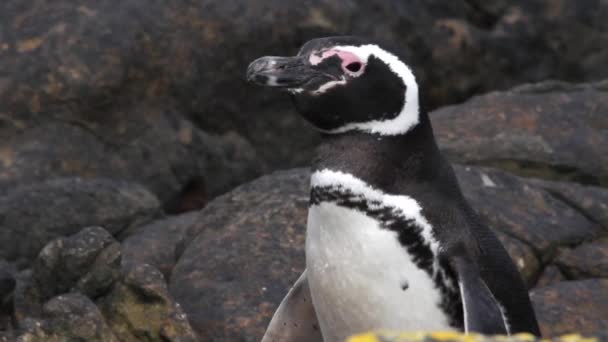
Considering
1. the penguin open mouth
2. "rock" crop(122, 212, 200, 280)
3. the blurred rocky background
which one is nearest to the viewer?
the penguin open mouth

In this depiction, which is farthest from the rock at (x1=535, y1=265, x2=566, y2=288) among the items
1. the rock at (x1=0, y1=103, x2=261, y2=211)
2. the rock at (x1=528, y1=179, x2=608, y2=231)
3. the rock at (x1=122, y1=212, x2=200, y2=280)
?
the rock at (x1=0, y1=103, x2=261, y2=211)

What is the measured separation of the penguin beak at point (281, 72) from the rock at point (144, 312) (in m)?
1.29

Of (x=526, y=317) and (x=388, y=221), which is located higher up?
(x=388, y=221)

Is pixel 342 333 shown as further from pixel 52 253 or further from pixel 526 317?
pixel 52 253

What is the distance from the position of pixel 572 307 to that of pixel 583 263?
1.45 ft

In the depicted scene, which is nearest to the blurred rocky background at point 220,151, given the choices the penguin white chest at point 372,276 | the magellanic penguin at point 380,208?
the magellanic penguin at point 380,208

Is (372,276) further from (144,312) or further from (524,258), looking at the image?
(524,258)

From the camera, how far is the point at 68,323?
5238mm

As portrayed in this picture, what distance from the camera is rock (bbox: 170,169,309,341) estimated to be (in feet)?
19.3

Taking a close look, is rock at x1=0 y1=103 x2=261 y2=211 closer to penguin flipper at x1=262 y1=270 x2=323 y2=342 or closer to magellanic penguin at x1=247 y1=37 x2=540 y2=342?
penguin flipper at x1=262 y1=270 x2=323 y2=342

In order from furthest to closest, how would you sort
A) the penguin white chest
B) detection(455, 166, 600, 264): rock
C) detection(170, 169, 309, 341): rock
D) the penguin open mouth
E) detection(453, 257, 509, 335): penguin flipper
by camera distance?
1. detection(455, 166, 600, 264): rock
2. detection(170, 169, 309, 341): rock
3. the penguin open mouth
4. the penguin white chest
5. detection(453, 257, 509, 335): penguin flipper

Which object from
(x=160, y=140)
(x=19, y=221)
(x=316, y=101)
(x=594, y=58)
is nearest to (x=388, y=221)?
(x=316, y=101)

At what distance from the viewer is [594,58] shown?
1073 cm

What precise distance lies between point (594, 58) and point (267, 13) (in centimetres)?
313
